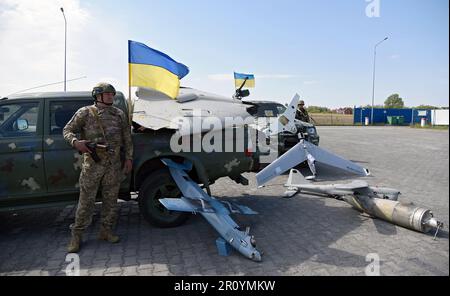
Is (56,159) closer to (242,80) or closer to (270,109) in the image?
(270,109)

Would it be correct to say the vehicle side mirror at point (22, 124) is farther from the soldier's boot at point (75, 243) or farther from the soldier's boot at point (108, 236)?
the soldier's boot at point (108, 236)

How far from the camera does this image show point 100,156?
13.0 feet

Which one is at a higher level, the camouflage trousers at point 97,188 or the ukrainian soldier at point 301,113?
the ukrainian soldier at point 301,113

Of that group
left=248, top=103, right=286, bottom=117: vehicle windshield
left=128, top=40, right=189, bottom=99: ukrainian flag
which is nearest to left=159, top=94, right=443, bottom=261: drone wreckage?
left=128, top=40, right=189, bottom=99: ukrainian flag

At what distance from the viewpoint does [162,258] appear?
379 cm

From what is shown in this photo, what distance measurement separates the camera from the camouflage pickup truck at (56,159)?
411 centimetres

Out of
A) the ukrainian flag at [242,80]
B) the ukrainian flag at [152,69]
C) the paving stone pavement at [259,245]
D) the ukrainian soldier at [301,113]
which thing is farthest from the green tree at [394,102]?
the ukrainian flag at [152,69]

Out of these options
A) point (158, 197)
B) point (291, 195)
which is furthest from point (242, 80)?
point (158, 197)

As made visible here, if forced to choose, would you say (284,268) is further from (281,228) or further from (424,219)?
(424,219)

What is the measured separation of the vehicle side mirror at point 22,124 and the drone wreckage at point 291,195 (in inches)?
70.9

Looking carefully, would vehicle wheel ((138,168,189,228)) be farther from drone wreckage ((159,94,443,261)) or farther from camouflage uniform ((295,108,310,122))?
camouflage uniform ((295,108,310,122))

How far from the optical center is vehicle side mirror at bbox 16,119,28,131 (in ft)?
13.8

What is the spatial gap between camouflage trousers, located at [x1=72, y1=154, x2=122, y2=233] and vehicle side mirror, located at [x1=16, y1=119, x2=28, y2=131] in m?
1.01
